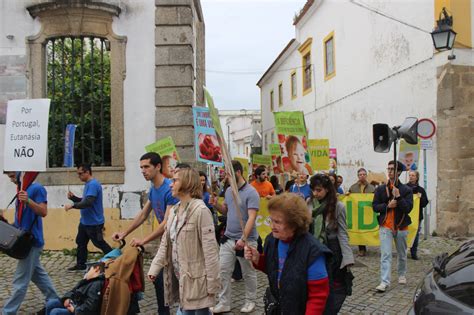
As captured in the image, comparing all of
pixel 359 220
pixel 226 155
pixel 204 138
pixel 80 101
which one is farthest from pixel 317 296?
pixel 80 101

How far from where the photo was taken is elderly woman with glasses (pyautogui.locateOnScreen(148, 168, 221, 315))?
364 centimetres

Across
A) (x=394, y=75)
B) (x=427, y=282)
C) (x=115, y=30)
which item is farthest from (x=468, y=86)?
(x=427, y=282)

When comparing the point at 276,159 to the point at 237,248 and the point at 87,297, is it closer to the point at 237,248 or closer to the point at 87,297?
the point at 237,248

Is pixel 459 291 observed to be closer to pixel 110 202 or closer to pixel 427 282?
pixel 427 282

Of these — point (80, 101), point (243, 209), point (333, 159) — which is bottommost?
point (243, 209)

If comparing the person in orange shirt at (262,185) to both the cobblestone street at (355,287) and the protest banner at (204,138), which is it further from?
the protest banner at (204,138)

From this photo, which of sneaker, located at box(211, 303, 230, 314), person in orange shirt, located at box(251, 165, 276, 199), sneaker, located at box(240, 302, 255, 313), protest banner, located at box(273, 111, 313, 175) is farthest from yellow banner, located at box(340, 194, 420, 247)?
sneaker, located at box(211, 303, 230, 314)

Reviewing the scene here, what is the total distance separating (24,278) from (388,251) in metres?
4.53

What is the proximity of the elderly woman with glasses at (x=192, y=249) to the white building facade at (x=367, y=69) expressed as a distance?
9365mm

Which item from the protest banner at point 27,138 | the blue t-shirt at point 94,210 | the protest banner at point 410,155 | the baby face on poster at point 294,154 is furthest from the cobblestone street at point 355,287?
the protest banner at point 410,155

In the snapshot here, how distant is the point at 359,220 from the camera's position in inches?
369

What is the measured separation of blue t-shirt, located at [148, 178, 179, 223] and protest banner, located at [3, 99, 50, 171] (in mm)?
1366

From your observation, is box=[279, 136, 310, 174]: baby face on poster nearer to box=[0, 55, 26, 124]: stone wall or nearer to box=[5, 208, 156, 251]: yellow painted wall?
box=[5, 208, 156, 251]: yellow painted wall

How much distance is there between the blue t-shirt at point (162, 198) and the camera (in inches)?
189
